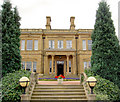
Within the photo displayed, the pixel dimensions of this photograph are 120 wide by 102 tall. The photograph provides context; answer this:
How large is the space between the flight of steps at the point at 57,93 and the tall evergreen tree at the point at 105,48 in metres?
2.29

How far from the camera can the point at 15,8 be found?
12180 millimetres

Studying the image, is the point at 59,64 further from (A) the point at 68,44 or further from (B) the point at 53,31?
(B) the point at 53,31

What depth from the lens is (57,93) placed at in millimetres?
8969

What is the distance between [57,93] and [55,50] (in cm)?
1536

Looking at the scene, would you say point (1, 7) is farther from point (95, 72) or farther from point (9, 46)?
point (95, 72)

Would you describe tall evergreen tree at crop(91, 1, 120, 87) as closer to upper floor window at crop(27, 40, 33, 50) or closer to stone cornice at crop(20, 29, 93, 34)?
stone cornice at crop(20, 29, 93, 34)

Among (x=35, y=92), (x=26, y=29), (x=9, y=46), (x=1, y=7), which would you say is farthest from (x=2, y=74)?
(x=26, y=29)

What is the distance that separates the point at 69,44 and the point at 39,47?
5808 millimetres

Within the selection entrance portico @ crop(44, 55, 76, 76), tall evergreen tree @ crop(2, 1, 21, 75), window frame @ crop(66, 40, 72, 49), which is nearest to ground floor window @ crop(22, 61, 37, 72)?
entrance portico @ crop(44, 55, 76, 76)

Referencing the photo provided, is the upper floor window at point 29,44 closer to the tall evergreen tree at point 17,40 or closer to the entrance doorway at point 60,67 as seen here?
the entrance doorway at point 60,67

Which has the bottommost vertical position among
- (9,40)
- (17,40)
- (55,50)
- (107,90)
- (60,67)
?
(107,90)

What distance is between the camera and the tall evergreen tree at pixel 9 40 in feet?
34.8

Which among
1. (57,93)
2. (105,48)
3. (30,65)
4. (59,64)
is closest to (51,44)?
(59,64)

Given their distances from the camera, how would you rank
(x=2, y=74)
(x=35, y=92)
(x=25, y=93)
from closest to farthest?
(x=25, y=93) → (x=35, y=92) → (x=2, y=74)
